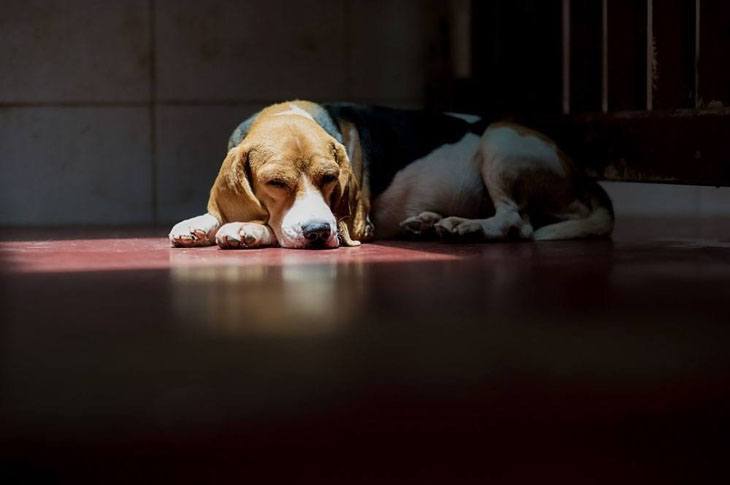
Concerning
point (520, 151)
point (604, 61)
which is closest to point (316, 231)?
point (520, 151)

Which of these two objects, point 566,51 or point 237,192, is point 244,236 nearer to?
point 237,192

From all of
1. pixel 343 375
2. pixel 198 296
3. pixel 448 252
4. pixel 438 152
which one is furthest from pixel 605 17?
pixel 343 375

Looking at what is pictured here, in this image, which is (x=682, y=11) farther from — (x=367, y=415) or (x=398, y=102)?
(x=367, y=415)

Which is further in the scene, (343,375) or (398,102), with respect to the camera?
(398,102)

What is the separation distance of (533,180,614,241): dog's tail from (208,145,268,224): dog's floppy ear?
3.46 ft

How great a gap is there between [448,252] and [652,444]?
228 centimetres

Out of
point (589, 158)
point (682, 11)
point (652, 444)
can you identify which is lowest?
point (652, 444)

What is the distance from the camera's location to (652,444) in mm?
1156

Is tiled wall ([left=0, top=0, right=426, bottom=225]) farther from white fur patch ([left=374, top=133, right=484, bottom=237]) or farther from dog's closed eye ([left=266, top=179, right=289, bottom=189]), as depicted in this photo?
dog's closed eye ([left=266, top=179, right=289, bottom=189])

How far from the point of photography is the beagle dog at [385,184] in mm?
3590

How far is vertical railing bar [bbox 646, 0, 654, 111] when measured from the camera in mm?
4129

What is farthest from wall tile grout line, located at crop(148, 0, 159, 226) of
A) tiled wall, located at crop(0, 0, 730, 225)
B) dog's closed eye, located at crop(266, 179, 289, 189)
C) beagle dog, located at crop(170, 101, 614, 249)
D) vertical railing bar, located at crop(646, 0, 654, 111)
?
vertical railing bar, located at crop(646, 0, 654, 111)

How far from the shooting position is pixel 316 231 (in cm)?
349

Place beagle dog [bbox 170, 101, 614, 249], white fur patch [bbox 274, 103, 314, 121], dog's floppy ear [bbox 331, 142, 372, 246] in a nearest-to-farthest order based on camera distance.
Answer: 1. beagle dog [bbox 170, 101, 614, 249]
2. dog's floppy ear [bbox 331, 142, 372, 246]
3. white fur patch [bbox 274, 103, 314, 121]
